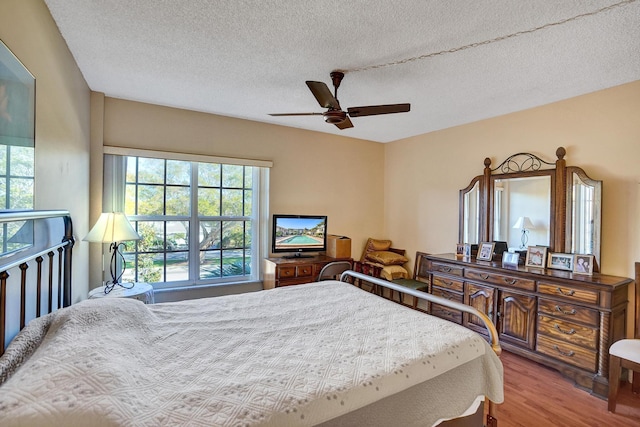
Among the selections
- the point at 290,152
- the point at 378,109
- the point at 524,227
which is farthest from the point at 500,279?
the point at 290,152

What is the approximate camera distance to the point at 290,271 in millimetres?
3646

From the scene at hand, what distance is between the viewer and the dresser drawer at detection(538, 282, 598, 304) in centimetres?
238

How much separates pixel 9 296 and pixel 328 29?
2094mm

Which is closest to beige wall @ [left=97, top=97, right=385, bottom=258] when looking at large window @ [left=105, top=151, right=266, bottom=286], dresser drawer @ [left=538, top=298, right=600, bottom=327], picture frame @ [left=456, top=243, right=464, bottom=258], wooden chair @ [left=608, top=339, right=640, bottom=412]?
large window @ [left=105, top=151, right=266, bottom=286]

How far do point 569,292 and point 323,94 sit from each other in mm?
2565

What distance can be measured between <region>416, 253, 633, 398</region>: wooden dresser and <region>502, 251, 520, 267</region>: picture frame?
11 centimetres

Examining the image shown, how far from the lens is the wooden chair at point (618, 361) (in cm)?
206

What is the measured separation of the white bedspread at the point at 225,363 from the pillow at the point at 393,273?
91.5 inches

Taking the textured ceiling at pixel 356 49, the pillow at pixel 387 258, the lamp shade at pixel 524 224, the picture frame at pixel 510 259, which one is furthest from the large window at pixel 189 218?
the lamp shade at pixel 524 224

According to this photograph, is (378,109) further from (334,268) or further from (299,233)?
(299,233)

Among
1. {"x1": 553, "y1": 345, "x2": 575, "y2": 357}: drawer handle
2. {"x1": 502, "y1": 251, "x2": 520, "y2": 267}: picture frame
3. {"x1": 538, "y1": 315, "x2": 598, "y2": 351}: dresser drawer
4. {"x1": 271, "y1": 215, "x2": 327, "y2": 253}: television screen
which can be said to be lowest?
{"x1": 553, "y1": 345, "x2": 575, "y2": 357}: drawer handle

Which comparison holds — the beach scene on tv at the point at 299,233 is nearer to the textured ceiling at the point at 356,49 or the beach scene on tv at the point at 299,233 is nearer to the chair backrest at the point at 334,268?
the chair backrest at the point at 334,268

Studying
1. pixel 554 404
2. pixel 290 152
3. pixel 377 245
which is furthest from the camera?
pixel 377 245

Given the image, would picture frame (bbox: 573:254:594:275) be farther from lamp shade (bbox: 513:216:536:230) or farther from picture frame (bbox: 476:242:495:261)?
picture frame (bbox: 476:242:495:261)
